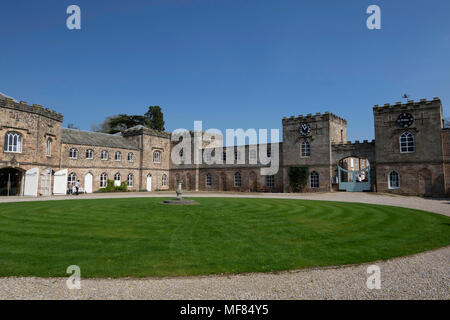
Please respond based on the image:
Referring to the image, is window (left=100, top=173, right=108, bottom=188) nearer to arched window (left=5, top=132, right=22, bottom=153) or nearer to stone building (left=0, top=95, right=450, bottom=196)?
stone building (left=0, top=95, right=450, bottom=196)

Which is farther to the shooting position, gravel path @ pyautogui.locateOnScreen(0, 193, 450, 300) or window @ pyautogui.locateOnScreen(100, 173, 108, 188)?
window @ pyautogui.locateOnScreen(100, 173, 108, 188)

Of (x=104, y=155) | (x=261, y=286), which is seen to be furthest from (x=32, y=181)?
(x=261, y=286)

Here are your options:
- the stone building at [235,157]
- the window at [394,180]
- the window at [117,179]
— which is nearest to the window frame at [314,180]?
the stone building at [235,157]

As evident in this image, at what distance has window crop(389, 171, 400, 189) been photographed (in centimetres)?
2544

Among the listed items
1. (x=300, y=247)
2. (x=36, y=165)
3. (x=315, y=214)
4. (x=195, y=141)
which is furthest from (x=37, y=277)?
(x=195, y=141)

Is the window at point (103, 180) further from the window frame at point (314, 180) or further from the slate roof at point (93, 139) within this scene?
the window frame at point (314, 180)

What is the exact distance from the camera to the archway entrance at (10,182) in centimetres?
2539

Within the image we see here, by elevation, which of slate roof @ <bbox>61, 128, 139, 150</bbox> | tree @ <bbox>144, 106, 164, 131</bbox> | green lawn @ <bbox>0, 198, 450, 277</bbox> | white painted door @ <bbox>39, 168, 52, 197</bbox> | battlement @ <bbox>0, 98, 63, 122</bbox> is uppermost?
tree @ <bbox>144, 106, 164, 131</bbox>

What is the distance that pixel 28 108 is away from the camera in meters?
25.1

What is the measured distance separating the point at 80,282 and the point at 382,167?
27.1m

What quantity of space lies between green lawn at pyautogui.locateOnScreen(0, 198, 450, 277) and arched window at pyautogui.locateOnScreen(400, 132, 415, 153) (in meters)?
14.9

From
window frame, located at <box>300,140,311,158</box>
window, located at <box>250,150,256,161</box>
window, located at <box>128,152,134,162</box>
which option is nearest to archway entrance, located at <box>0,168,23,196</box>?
window, located at <box>128,152,134,162</box>

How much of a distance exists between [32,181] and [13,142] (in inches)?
146
